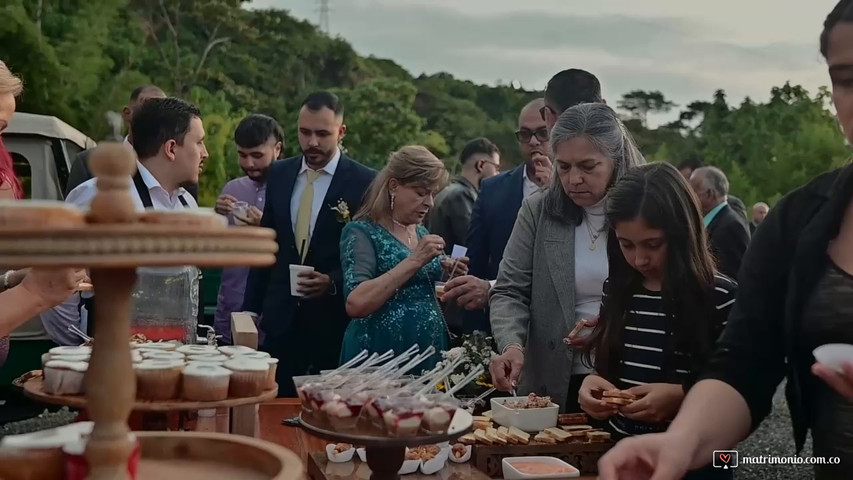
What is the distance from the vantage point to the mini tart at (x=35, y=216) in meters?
1.04

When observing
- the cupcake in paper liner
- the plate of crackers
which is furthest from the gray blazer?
the cupcake in paper liner

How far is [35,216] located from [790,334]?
1249 mm

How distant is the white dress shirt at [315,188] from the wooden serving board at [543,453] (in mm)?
2270

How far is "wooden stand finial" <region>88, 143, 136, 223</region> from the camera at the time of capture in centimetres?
108

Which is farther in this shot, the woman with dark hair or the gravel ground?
the gravel ground

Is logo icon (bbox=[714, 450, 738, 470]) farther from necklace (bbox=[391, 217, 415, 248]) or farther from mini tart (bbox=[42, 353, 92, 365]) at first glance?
necklace (bbox=[391, 217, 415, 248])

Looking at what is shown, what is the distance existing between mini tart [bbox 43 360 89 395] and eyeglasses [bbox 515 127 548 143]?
9.73 feet

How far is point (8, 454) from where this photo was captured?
125cm

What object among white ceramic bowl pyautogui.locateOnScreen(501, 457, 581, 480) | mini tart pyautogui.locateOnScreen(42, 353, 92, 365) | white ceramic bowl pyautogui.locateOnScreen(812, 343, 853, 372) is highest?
white ceramic bowl pyautogui.locateOnScreen(812, 343, 853, 372)

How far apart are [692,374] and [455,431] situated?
0.78 metres

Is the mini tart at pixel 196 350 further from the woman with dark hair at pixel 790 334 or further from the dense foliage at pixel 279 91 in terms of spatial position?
the dense foliage at pixel 279 91

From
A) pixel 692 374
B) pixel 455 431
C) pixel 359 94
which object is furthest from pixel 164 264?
pixel 359 94

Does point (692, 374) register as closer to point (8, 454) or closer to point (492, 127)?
point (8, 454)

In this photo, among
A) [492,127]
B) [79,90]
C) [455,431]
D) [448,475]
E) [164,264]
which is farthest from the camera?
[492,127]
